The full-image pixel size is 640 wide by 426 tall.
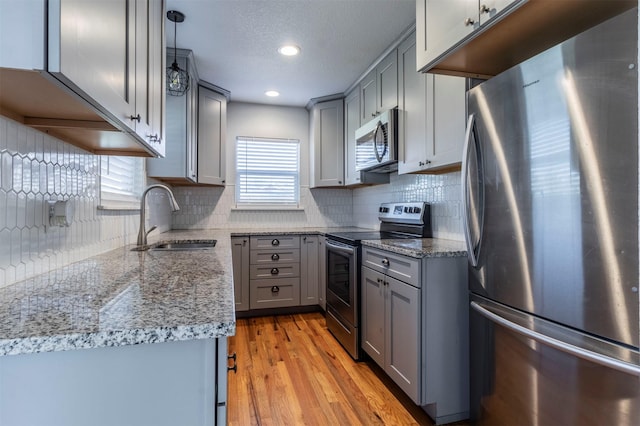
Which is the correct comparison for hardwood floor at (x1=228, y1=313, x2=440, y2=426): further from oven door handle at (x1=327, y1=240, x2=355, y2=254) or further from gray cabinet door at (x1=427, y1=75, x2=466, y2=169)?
gray cabinet door at (x1=427, y1=75, x2=466, y2=169)

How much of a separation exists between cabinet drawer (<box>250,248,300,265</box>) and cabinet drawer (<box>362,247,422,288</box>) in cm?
132

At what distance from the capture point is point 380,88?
2902 millimetres

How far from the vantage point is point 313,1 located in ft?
6.93

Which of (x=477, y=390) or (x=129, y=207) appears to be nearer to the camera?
(x=477, y=390)

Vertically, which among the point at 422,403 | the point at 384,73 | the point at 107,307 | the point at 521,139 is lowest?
the point at 422,403

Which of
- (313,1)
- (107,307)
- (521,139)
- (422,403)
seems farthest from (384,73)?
(107,307)

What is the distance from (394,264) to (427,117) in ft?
3.21

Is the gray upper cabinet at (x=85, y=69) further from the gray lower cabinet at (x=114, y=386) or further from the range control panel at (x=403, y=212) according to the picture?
the range control panel at (x=403, y=212)

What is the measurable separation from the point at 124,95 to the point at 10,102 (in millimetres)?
277

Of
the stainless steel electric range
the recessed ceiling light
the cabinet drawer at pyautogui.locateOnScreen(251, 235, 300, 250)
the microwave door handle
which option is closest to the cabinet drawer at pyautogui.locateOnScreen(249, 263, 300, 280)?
the cabinet drawer at pyautogui.locateOnScreen(251, 235, 300, 250)

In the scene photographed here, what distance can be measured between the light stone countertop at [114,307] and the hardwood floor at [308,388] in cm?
106

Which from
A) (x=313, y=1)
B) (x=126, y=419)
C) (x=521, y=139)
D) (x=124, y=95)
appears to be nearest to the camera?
(x=126, y=419)

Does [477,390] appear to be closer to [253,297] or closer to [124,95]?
[124,95]

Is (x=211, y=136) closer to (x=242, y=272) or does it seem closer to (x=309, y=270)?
(x=242, y=272)
